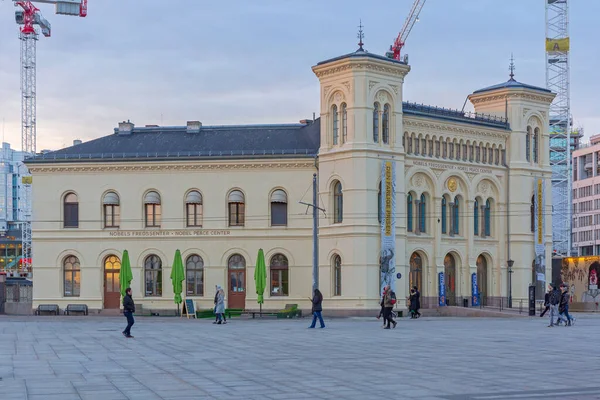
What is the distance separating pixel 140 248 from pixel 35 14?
68.2 m

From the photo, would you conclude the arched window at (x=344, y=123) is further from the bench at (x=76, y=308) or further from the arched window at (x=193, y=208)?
the bench at (x=76, y=308)

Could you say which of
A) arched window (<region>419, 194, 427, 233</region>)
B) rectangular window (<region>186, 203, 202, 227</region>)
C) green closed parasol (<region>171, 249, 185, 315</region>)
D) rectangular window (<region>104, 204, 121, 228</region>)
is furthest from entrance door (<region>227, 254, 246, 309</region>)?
arched window (<region>419, 194, 427, 233</region>)

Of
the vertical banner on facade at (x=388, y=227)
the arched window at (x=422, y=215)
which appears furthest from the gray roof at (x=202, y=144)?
the arched window at (x=422, y=215)

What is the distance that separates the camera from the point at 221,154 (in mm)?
61594

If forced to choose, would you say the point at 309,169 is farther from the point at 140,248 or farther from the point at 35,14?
the point at 35,14

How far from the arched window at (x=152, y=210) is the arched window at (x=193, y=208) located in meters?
1.76

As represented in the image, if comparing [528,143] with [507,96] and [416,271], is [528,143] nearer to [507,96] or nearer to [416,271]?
[507,96]

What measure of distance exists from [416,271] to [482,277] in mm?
6032

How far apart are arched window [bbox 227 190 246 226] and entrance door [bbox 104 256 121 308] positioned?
7.25m

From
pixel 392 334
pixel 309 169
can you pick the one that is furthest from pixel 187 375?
pixel 309 169

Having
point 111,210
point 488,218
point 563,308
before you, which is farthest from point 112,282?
point 563,308

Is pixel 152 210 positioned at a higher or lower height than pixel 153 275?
higher

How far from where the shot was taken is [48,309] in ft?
201

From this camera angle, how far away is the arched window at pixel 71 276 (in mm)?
62406
